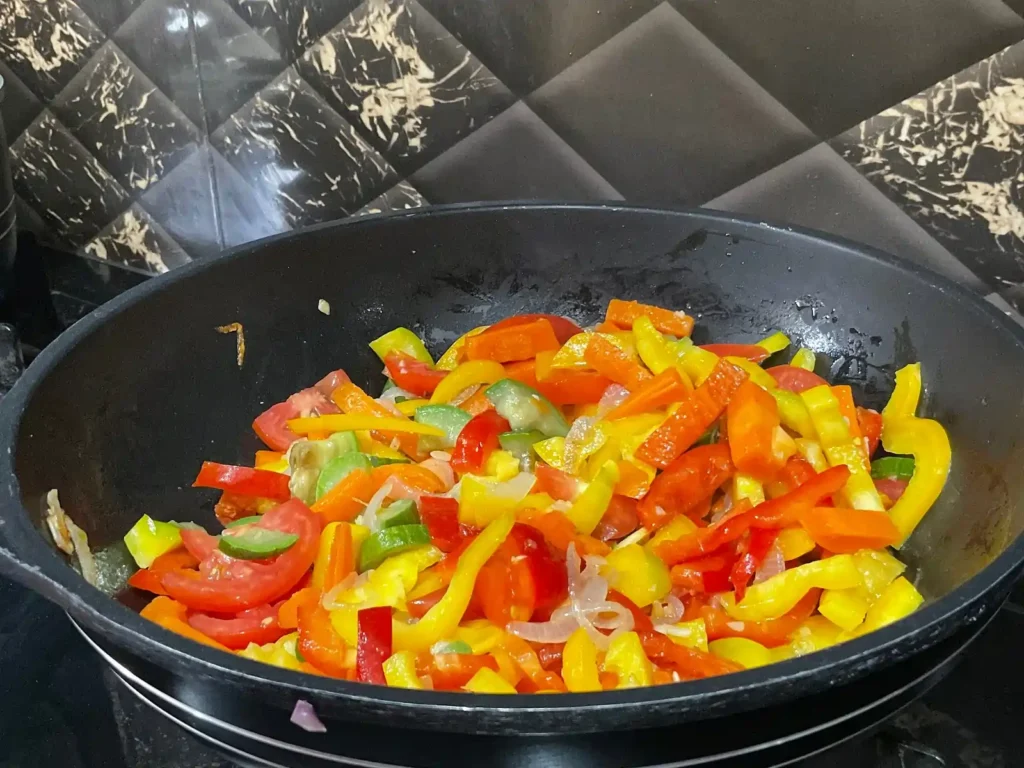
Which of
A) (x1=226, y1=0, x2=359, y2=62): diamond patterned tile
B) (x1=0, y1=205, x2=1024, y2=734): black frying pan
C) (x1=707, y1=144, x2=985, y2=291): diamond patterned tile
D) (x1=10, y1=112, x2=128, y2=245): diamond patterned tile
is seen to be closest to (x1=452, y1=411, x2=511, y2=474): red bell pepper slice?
(x1=0, y1=205, x2=1024, y2=734): black frying pan

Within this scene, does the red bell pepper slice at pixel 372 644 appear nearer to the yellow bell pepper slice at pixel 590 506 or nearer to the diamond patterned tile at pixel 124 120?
the yellow bell pepper slice at pixel 590 506

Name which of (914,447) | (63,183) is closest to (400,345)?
(914,447)

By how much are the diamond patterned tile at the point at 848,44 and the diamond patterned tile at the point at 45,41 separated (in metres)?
1.08

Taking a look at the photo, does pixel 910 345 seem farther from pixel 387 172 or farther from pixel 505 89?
pixel 387 172

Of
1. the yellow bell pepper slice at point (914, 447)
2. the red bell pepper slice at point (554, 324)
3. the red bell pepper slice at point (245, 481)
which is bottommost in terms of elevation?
the yellow bell pepper slice at point (914, 447)

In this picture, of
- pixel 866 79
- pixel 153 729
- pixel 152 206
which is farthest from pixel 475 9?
pixel 153 729

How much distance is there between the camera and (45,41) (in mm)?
1705

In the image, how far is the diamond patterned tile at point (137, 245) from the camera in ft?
5.74

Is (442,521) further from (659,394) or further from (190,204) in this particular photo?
(190,204)

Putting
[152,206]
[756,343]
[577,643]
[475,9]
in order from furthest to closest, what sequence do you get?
1. [152,206]
2. [475,9]
3. [756,343]
4. [577,643]

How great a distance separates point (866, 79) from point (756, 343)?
12.8 inches

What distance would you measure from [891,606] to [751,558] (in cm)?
12

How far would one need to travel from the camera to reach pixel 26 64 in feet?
5.74

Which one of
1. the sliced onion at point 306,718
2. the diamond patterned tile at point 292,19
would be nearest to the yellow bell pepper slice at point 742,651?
the sliced onion at point 306,718
